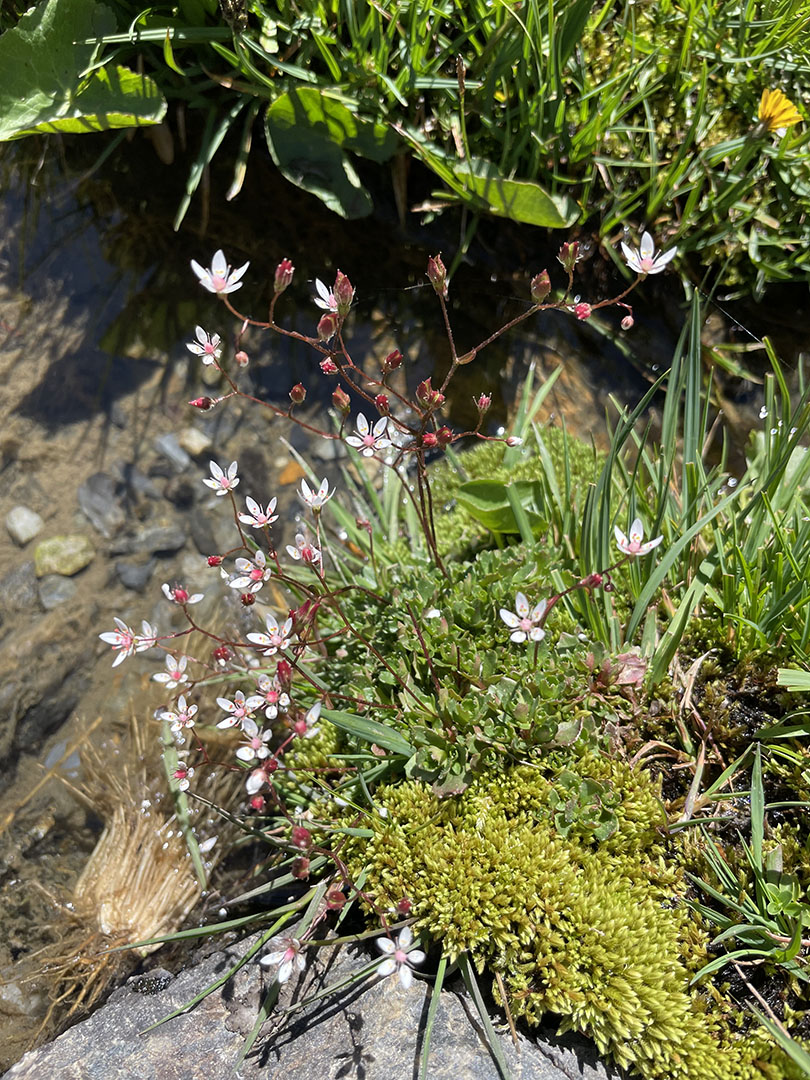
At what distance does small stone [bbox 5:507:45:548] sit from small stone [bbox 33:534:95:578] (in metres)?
Answer: 0.07

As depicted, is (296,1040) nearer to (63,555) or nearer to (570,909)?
(570,909)

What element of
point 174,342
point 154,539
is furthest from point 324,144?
point 154,539

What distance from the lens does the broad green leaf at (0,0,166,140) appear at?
10.5 feet

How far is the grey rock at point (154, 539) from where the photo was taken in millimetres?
3895

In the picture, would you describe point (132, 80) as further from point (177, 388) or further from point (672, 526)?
point (672, 526)

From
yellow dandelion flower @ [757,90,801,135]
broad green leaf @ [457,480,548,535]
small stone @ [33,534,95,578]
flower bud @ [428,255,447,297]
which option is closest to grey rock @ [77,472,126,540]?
small stone @ [33,534,95,578]

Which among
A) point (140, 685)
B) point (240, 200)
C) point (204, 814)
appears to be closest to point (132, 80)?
point (240, 200)

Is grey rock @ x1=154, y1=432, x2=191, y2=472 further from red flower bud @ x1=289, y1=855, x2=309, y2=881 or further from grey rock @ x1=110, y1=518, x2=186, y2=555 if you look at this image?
red flower bud @ x1=289, y1=855, x2=309, y2=881

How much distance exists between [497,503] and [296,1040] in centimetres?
200

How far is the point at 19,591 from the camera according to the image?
3717 millimetres

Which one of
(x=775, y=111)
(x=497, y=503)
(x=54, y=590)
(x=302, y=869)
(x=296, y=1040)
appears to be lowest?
(x=296, y=1040)

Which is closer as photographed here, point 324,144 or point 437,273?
point 437,273

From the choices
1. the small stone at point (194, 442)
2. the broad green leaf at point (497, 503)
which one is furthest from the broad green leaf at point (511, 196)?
the small stone at point (194, 442)

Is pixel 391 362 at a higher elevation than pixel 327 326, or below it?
below
